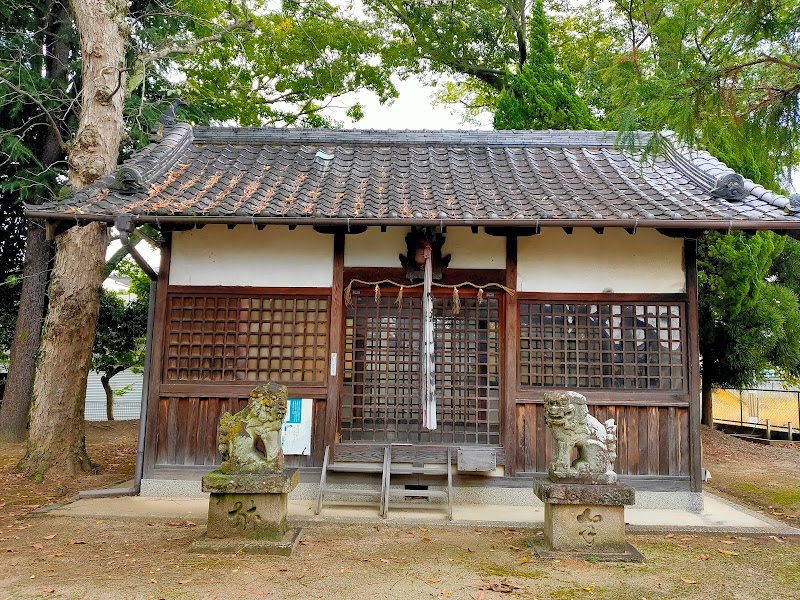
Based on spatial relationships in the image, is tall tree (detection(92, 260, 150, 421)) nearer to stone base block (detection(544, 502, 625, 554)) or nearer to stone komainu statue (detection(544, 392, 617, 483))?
stone komainu statue (detection(544, 392, 617, 483))

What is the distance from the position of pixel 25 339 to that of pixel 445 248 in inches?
454

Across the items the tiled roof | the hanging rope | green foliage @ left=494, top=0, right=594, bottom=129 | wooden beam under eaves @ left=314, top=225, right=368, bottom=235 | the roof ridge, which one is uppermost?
green foliage @ left=494, top=0, right=594, bottom=129

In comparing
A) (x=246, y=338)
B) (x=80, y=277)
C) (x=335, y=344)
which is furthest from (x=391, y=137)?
(x=80, y=277)

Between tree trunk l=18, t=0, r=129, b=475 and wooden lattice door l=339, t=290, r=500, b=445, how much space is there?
457cm

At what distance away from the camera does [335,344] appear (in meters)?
8.32

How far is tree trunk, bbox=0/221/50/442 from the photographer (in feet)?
46.2

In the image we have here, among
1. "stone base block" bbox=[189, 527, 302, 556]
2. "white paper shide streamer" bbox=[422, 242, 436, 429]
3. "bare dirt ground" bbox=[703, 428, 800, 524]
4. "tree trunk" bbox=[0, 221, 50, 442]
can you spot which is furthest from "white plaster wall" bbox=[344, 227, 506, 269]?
"tree trunk" bbox=[0, 221, 50, 442]

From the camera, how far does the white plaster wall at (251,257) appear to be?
8547 mm

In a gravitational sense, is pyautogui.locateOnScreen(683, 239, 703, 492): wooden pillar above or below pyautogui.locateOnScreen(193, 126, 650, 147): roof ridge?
below

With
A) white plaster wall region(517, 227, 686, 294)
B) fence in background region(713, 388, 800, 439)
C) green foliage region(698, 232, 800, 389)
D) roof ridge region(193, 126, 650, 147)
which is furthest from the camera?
fence in background region(713, 388, 800, 439)

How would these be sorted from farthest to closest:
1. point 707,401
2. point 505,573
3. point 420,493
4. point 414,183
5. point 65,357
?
point 707,401 < point 65,357 < point 414,183 < point 420,493 < point 505,573

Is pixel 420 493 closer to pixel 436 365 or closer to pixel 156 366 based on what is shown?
pixel 436 365

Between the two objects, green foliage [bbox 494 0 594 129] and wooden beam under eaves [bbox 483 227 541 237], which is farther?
green foliage [bbox 494 0 594 129]

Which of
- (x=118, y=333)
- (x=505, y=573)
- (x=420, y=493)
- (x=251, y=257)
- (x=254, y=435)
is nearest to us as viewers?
(x=505, y=573)
